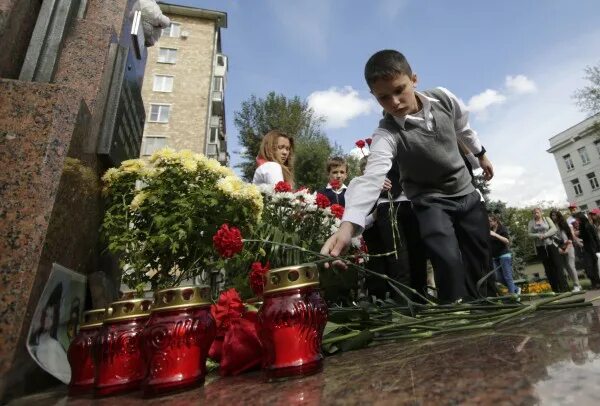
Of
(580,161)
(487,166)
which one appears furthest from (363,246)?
(580,161)

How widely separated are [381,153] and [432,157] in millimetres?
318

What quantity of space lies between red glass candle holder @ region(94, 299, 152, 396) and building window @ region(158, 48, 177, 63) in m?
27.3

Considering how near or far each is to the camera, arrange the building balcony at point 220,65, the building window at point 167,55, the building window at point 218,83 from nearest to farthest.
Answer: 1. the building window at point 167,55
2. the building window at point 218,83
3. the building balcony at point 220,65

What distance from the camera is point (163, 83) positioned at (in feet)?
83.3

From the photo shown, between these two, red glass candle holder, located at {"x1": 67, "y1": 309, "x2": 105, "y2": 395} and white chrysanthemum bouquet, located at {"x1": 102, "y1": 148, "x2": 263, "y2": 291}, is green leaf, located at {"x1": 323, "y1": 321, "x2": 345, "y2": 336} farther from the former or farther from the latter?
white chrysanthemum bouquet, located at {"x1": 102, "y1": 148, "x2": 263, "y2": 291}

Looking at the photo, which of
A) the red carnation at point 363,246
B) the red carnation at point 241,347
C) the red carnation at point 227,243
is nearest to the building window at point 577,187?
the red carnation at point 363,246

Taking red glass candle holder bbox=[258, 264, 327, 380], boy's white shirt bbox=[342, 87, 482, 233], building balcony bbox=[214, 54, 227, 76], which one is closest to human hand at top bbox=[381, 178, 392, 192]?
boy's white shirt bbox=[342, 87, 482, 233]

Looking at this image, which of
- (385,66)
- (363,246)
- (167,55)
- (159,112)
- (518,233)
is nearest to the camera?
(385,66)

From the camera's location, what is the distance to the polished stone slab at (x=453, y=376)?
59 centimetres

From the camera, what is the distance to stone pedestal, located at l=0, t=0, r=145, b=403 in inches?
52.1

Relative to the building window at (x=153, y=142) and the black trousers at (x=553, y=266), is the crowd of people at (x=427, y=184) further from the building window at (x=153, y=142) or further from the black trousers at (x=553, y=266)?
the building window at (x=153, y=142)

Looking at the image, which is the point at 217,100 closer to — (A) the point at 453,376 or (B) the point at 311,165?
(B) the point at 311,165

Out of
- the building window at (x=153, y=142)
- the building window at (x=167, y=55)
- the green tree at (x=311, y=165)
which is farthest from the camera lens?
the building window at (x=167, y=55)

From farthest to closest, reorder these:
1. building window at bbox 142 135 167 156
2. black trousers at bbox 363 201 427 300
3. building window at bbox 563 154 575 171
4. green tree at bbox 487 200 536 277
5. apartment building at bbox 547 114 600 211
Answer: building window at bbox 563 154 575 171 → apartment building at bbox 547 114 600 211 → building window at bbox 142 135 167 156 → green tree at bbox 487 200 536 277 → black trousers at bbox 363 201 427 300
